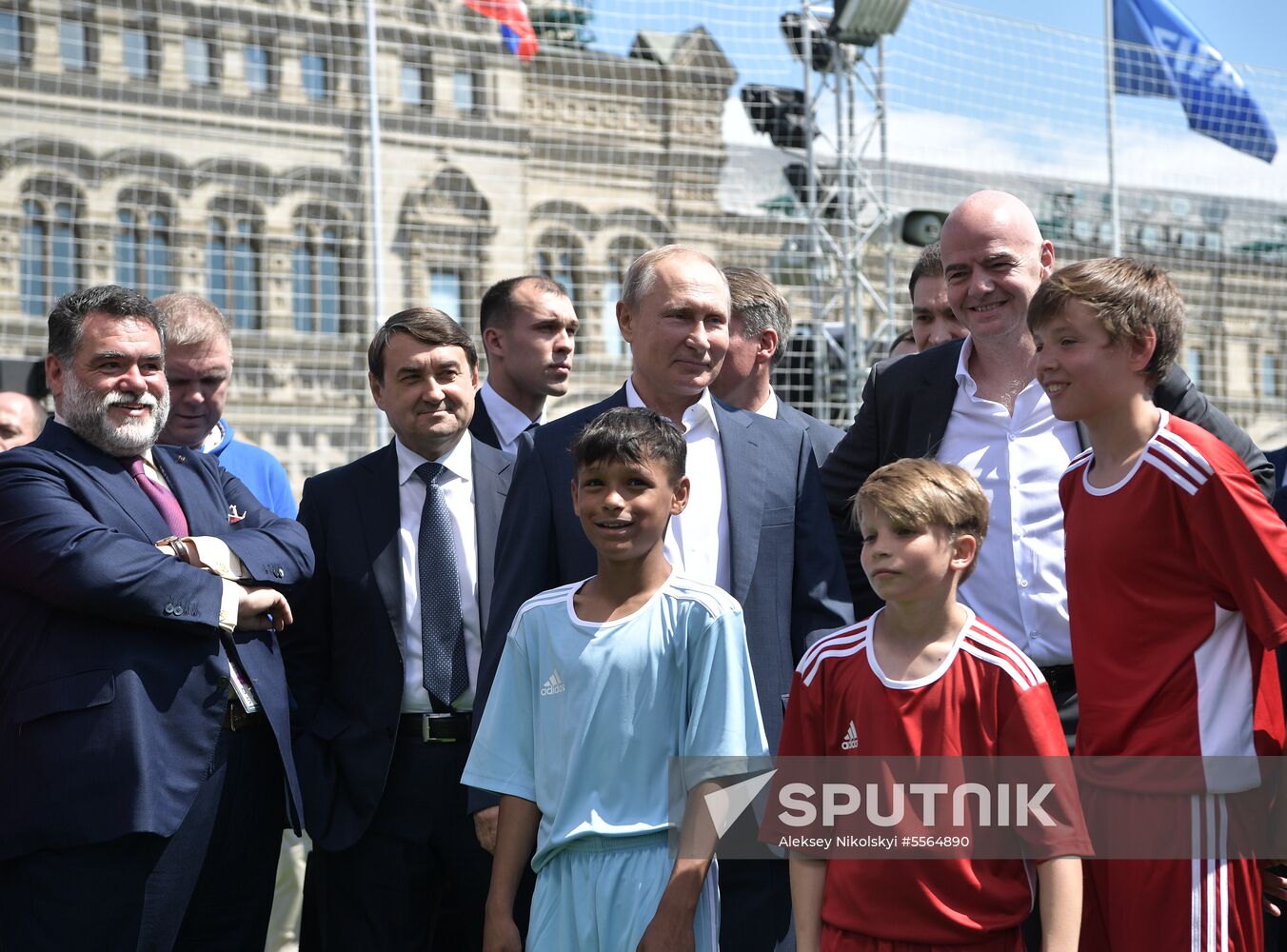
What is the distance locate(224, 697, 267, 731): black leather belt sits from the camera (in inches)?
A: 126

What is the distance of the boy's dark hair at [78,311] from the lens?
321 cm

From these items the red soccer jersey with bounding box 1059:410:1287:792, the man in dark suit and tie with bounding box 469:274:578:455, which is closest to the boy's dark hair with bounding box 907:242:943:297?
the man in dark suit and tie with bounding box 469:274:578:455

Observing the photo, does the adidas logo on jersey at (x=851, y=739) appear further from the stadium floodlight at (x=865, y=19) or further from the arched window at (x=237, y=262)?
the arched window at (x=237, y=262)

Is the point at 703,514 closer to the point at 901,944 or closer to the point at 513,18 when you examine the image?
the point at 901,944

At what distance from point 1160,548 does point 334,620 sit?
195 cm

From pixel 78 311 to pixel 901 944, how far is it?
2.28 m

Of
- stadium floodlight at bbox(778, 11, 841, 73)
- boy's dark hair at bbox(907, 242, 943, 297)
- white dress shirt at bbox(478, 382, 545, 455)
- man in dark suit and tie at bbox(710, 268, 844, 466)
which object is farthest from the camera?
stadium floodlight at bbox(778, 11, 841, 73)

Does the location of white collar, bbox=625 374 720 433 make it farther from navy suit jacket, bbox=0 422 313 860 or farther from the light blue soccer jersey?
navy suit jacket, bbox=0 422 313 860

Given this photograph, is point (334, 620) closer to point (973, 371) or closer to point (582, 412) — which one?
point (582, 412)

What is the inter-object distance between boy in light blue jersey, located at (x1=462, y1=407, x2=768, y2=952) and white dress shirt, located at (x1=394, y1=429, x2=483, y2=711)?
578 mm

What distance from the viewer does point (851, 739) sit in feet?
8.32

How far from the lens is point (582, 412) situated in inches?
124

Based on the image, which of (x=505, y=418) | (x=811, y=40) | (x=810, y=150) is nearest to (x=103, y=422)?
(x=505, y=418)

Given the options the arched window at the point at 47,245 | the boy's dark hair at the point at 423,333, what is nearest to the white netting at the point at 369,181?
the arched window at the point at 47,245
